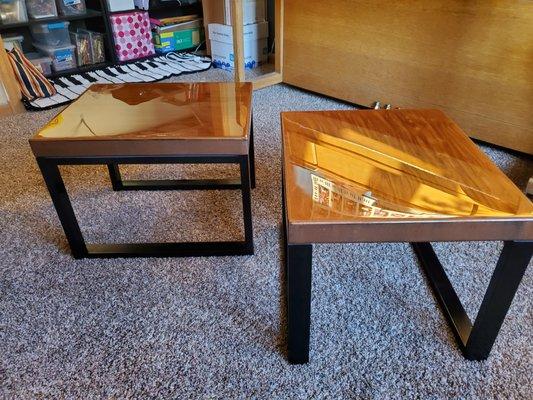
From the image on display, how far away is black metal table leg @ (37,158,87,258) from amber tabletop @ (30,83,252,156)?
0.04 m

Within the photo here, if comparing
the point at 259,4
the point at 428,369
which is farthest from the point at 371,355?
the point at 259,4

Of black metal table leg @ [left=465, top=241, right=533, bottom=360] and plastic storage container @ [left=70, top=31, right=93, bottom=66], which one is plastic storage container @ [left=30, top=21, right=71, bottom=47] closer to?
plastic storage container @ [left=70, top=31, right=93, bottom=66]

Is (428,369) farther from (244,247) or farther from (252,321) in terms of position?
(244,247)

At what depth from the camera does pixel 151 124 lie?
93 cm

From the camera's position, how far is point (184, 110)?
1.01m

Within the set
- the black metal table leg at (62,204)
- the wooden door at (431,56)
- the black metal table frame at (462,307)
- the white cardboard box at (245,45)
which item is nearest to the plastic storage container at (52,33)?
the white cardboard box at (245,45)

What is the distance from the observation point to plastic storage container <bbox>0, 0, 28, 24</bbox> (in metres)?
2.19

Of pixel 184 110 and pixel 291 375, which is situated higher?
pixel 184 110

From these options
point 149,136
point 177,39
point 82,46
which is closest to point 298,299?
point 149,136

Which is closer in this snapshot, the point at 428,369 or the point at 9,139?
the point at 428,369

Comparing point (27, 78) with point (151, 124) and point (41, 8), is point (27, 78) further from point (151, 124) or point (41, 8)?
point (151, 124)

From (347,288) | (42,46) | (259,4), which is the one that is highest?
(259,4)

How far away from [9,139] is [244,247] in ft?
4.40

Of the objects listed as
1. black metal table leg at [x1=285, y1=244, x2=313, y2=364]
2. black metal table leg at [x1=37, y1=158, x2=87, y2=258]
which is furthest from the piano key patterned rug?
black metal table leg at [x1=285, y1=244, x2=313, y2=364]
